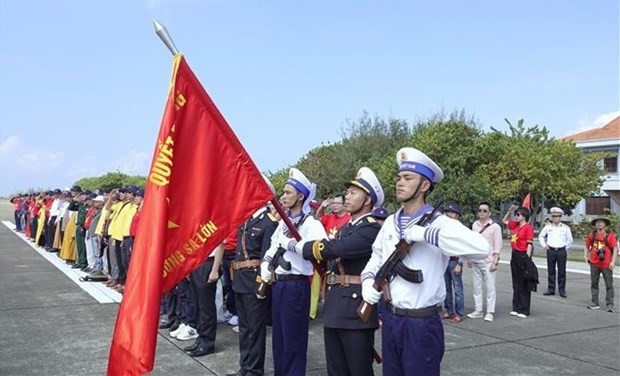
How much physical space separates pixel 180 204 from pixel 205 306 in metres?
3.10

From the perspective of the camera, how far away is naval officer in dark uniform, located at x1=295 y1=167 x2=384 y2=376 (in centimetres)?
424

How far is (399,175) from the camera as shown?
153 inches

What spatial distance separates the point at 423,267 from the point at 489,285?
600 centimetres

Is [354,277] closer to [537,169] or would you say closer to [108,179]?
[537,169]

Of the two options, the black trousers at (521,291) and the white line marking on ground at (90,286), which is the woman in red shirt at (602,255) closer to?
the black trousers at (521,291)

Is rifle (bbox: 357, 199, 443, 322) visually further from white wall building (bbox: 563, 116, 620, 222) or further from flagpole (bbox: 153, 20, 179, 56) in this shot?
white wall building (bbox: 563, 116, 620, 222)

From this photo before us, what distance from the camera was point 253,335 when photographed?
18.6 feet

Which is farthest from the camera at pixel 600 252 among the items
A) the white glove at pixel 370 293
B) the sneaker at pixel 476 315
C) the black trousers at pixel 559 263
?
the white glove at pixel 370 293

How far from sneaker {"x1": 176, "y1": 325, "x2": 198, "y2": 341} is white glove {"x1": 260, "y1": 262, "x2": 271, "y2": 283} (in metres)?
2.38

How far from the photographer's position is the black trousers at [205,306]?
666cm

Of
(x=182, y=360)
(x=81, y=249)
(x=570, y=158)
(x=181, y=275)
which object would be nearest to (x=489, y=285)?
(x=182, y=360)

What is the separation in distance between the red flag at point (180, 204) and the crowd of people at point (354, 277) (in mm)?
768

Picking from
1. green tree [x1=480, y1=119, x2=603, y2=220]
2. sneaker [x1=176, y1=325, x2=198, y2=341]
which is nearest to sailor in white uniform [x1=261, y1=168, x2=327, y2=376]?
sneaker [x1=176, y1=325, x2=198, y2=341]

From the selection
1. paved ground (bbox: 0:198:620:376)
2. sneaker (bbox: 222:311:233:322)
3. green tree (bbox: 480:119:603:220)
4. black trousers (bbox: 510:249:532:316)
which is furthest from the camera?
green tree (bbox: 480:119:603:220)
